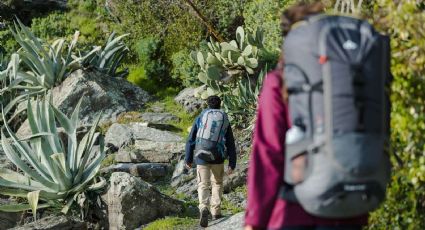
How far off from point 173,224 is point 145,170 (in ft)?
9.99

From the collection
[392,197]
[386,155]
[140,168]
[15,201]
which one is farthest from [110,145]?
[386,155]

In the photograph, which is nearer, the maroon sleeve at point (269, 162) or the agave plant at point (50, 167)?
the maroon sleeve at point (269, 162)

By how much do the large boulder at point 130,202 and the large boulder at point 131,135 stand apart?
4.16m

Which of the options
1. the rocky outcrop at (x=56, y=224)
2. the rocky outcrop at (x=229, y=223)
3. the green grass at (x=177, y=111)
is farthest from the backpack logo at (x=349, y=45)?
the green grass at (x=177, y=111)

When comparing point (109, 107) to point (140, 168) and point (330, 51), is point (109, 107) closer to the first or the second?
point (140, 168)

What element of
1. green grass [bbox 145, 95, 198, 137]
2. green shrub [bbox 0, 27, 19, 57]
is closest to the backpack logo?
green grass [bbox 145, 95, 198, 137]

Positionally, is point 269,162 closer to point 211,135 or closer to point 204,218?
point 211,135

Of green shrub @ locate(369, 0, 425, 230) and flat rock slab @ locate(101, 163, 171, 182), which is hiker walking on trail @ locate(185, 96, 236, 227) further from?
green shrub @ locate(369, 0, 425, 230)

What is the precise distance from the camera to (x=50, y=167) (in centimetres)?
1000

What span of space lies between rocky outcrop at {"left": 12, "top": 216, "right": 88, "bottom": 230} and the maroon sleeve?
19.3 ft

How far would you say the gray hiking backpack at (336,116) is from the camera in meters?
3.39

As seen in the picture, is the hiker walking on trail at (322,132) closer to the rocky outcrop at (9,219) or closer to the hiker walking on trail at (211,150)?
the hiker walking on trail at (211,150)

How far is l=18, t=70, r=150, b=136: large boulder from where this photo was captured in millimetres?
15867

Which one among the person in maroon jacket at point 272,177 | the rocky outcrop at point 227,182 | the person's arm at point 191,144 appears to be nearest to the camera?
the person in maroon jacket at point 272,177
